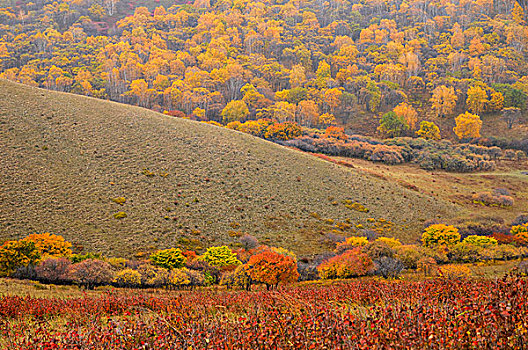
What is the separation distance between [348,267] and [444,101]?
4405 inches

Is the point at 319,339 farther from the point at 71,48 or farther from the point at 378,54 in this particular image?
the point at 71,48

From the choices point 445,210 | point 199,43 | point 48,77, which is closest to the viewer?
point 445,210

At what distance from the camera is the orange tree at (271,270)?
78.9 feet

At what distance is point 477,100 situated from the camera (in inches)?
4606

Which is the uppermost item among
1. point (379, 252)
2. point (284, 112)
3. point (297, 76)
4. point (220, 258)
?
point (297, 76)

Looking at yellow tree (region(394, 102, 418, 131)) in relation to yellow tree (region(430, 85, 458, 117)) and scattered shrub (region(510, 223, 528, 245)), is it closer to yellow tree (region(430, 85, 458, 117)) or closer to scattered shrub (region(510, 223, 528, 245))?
yellow tree (region(430, 85, 458, 117))

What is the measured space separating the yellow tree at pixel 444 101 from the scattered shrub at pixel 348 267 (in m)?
109

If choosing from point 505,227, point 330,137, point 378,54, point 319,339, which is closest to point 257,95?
point 330,137

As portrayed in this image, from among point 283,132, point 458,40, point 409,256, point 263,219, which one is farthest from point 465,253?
point 458,40

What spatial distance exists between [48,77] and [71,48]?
155 feet

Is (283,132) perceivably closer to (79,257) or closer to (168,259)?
(168,259)

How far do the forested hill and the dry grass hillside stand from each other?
63148mm

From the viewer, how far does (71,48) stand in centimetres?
17225

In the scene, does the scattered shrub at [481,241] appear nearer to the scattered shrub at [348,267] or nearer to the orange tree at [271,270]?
the scattered shrub at [348,267]
